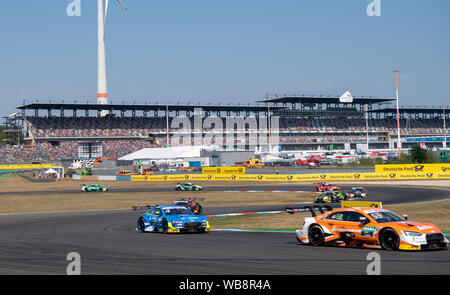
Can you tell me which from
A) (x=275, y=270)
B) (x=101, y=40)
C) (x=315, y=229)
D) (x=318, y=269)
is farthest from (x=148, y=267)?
(x=101, y=40)

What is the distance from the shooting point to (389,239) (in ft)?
49.3

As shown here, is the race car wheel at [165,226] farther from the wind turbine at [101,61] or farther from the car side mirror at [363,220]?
the wind turbine at [101,61]

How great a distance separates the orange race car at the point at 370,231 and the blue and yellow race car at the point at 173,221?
5.78 m

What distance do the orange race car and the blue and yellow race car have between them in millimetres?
5783

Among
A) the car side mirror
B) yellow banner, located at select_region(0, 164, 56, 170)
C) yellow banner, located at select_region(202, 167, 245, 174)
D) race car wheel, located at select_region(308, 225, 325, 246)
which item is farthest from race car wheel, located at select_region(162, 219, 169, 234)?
yellow banner, located at select_region(0, 164, 56, 170)

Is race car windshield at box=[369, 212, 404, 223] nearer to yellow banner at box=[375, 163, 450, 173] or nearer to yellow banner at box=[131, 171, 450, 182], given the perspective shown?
yellow banner at box=[131, 171, 450, 182]

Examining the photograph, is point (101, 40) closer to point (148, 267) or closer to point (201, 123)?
point (201, 123)

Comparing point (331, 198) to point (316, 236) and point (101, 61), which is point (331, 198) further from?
point (101, 61)

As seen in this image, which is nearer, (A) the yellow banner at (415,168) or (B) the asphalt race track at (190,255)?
(B) the asphalt race track at (190,255)

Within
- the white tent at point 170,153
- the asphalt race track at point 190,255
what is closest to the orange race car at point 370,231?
the asphalt race track at point 190,255

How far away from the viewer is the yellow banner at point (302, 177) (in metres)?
62.2

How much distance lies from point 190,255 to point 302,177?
172ft

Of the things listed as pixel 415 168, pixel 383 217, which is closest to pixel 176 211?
pixel 383 217
